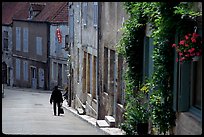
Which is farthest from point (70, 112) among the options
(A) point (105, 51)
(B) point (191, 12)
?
(B) point (191, 12)

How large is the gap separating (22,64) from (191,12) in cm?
3568

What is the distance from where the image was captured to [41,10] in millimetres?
38781

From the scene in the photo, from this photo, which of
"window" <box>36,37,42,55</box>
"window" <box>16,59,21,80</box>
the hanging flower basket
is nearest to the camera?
the hanging flower basket

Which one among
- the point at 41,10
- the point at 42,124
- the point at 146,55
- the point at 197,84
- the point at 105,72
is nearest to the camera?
the point at 197,84

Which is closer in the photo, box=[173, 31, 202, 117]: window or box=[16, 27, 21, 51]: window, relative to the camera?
box=[173, 31, 202, 117]: window

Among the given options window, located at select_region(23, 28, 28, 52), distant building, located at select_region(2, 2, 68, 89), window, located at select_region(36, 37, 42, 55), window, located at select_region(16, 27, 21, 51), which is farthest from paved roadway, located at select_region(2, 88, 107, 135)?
window, located at select_region(16, 27, 21, 51)

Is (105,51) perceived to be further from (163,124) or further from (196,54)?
(196,54)

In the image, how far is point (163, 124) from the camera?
820 cm

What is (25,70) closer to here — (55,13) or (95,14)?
(55,13)

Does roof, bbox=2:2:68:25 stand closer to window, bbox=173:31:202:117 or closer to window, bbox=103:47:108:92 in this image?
window, bbox=103:47:108:92

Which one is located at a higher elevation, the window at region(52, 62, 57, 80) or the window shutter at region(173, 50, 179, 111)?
the window shutter at region(173, 50, 179, 111)

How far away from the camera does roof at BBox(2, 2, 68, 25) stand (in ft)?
116

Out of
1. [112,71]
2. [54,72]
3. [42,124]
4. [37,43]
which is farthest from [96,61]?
[37,43]

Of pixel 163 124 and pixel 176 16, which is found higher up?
pixel 176 16
